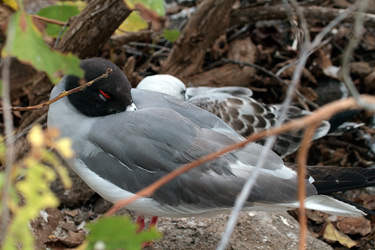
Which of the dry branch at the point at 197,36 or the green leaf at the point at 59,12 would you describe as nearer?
the green leaf at the point at 59,12

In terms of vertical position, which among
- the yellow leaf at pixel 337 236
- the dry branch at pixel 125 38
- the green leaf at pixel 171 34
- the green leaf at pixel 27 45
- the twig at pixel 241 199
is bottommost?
the yellow leaf at pixel 337 236

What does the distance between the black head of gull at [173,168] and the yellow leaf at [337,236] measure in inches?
36.1

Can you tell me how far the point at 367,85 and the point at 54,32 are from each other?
2890 mm

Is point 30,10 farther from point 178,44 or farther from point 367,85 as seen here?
point 367,85

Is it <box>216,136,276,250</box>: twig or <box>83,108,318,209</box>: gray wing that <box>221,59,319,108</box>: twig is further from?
<box>216,136,276,250</box>: twig

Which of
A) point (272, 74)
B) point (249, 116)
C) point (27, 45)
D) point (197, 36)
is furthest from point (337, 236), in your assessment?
point (27, 45)

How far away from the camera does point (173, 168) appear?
2.43 meters

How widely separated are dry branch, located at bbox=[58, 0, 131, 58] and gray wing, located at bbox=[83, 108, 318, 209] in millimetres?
1261

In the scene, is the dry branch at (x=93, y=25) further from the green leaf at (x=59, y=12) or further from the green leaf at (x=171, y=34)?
the green leaf at (x=171, y=34)

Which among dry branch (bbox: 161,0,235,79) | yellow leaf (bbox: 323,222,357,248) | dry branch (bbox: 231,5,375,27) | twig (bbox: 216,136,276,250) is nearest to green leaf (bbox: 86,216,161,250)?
twig (bbox: 216,136,276,250)

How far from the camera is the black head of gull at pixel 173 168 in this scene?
2.44 metres

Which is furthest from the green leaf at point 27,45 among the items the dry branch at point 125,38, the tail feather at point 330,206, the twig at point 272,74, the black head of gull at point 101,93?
the twig at point 272,74

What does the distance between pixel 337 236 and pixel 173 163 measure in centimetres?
156

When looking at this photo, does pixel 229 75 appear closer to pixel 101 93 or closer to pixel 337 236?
pixel 337 236
